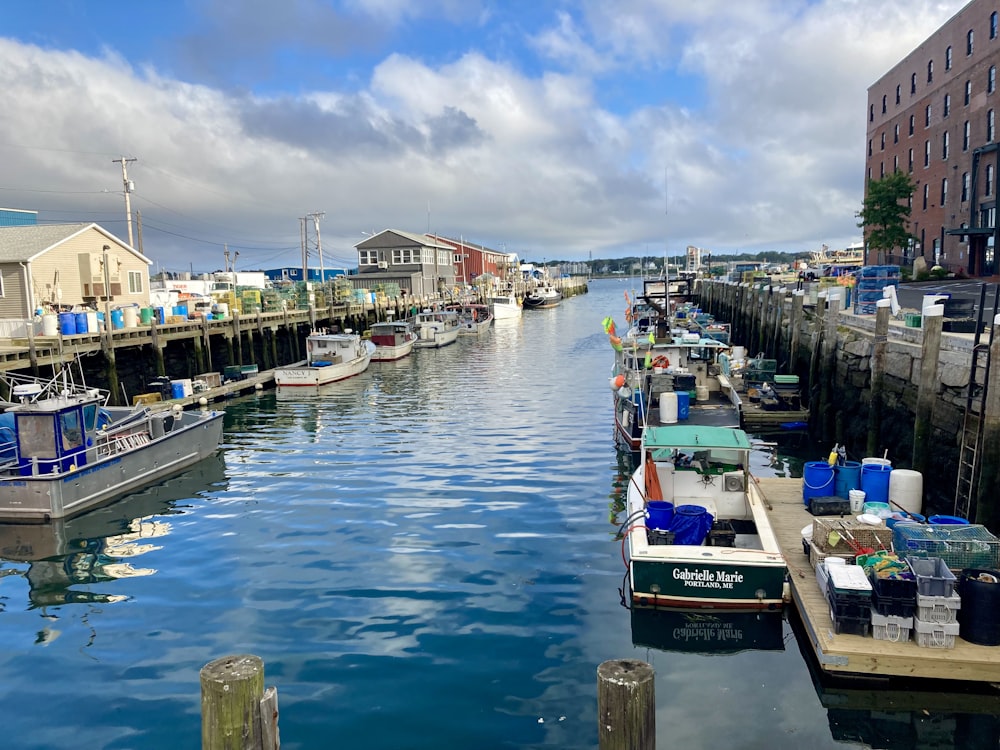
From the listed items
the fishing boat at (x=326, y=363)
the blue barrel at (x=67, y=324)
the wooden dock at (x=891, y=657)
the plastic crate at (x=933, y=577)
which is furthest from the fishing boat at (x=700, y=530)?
the fishing boat at (x=326, y=363)

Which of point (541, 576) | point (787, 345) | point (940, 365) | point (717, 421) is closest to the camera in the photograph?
point (541, 576)

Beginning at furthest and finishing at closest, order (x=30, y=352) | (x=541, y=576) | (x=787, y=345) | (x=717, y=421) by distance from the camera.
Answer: (x=787, y=345)
(x=30, y=352)
(x=717, y=421)
(x=541, y=576)

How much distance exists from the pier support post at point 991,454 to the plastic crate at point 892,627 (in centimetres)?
401

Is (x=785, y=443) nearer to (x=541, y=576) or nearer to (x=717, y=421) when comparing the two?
(x=717, y=421)

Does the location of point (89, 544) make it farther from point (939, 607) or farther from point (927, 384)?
point (927, 384)

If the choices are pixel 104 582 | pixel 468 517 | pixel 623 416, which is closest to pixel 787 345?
pixel 623 416

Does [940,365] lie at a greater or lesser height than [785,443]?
greater

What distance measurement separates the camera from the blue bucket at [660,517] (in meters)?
11.7

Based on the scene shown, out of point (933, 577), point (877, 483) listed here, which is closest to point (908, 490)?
point (877, 483)

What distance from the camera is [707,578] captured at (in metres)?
10.6

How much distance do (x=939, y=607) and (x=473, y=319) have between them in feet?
212

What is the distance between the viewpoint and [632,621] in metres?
10.9

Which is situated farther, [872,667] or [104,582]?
[104,582]

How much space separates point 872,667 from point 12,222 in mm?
55732
